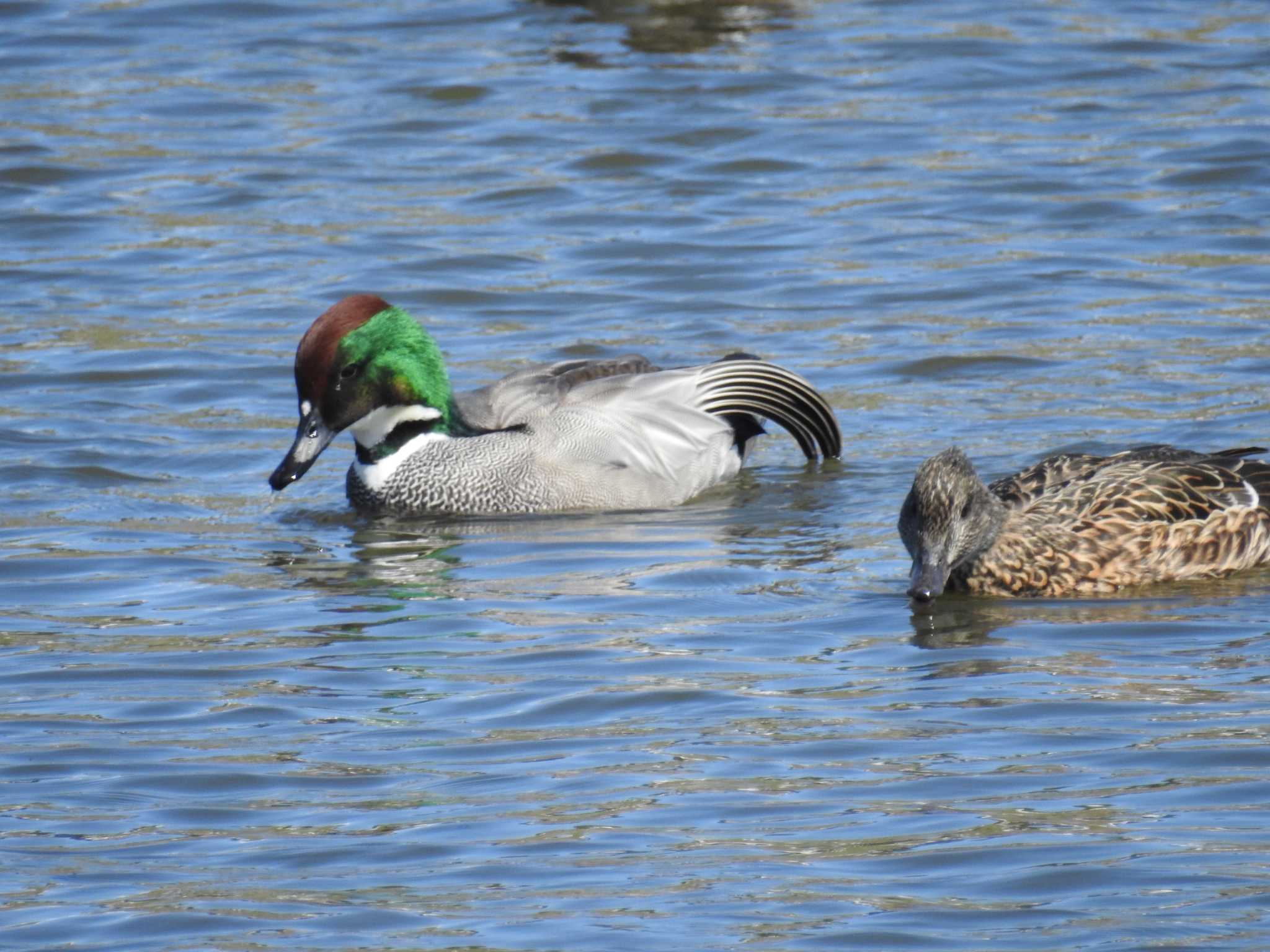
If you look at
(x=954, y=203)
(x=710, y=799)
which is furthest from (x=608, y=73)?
(x=710, y=799)

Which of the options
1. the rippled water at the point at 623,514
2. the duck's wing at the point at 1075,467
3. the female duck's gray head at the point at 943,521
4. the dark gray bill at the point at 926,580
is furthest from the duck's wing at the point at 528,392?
the dark gray bill at the point at 926,580

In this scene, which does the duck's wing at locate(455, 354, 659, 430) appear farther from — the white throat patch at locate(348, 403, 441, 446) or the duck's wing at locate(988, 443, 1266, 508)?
the duck's wing at locate(988, 443, 1266, 508)

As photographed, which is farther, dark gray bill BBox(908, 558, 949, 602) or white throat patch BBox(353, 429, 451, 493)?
white throat patch BBox(353, 429, 451, 493)

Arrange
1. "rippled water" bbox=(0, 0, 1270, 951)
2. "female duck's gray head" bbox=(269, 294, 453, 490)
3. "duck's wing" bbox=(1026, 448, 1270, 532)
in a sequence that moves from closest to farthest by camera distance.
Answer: "rippled water" bbox=(0, 0, 1270, 951) → "duck's wing" bbox=(1026, 448, 1270, 532) → "female duck's gray head" bbox=(269, 294, 453, 490)

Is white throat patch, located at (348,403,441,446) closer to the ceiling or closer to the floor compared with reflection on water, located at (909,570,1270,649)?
closer to the ceiling

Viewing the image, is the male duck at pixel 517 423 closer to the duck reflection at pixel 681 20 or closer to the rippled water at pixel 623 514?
the rippled water at pixel 623 514

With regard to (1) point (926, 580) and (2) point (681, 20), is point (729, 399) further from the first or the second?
(2) point (681, 20)

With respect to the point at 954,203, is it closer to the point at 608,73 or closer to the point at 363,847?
→ the point at 608,73

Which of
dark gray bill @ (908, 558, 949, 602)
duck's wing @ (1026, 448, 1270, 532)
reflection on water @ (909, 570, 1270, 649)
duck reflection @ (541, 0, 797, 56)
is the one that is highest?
duck reflection @ (541, 0, 797, 56)

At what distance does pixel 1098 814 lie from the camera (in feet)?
18.8

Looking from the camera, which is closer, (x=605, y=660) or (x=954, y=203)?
(x=605, y=660)

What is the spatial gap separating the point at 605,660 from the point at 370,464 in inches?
121

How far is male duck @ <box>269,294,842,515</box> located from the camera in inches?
397

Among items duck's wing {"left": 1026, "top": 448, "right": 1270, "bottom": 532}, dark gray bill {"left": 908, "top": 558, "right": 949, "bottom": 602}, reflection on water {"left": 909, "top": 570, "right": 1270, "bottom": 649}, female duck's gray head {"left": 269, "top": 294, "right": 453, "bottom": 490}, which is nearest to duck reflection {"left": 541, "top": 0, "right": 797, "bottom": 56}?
female duck's gray head {"left": 269, "top": 294, "right": 453, "bottom": 490}
